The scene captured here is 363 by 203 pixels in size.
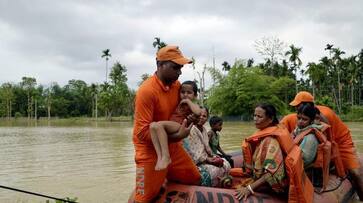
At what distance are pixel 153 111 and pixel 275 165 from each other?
124cm

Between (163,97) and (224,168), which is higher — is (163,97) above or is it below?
above

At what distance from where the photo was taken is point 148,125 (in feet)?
11.0

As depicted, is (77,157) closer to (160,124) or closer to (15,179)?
(15,179)

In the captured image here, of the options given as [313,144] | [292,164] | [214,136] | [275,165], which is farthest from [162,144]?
[214,136]

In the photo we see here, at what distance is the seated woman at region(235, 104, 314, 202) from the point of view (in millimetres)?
3891

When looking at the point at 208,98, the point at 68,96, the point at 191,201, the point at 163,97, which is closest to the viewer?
the point at 163,97

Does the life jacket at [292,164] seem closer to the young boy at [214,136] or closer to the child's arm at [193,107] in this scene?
the child's arm at [193,107]

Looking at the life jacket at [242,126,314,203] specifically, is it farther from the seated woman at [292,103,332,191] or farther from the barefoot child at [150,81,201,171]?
the barefoot child at [150,81,201,171]

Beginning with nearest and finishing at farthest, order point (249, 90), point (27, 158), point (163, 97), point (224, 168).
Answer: point (163, 97) < point (224, 168) < point (27, 158) < point (249, 90)

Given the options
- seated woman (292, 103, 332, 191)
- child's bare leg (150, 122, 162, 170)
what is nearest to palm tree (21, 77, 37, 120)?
seated woman (292, 103, 332, 191)

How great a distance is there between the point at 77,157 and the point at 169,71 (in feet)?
36.3

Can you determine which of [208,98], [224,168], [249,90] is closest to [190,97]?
[224,168]

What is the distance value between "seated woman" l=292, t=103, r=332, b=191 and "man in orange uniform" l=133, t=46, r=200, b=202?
65.3 inches

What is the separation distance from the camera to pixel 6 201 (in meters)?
7.19
